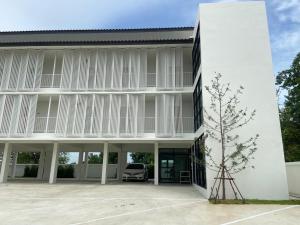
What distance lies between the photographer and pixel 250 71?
12.1 m

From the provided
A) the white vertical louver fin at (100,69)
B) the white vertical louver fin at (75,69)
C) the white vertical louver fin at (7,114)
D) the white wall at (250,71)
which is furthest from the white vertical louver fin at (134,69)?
the white vertical louver fin at (7,114)

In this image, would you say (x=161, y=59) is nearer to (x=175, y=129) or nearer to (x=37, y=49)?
(x=175, y=129)

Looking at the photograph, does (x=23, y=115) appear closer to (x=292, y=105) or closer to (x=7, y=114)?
(x=7, y=114)

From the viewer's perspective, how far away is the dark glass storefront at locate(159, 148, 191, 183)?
19438mm

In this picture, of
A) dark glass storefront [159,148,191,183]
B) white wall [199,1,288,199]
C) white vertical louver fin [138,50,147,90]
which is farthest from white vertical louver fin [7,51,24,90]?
white wall [199,1,288,199]

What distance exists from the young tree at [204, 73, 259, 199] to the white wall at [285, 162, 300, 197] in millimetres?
3349

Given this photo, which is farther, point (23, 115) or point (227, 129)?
point (23, 115)

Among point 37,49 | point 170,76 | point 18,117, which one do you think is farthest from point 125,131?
point 37,49

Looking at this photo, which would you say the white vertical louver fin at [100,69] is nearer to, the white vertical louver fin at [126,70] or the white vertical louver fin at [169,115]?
the white vertical louver fin at [126,70]

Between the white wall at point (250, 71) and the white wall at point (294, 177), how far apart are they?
92.6 inches

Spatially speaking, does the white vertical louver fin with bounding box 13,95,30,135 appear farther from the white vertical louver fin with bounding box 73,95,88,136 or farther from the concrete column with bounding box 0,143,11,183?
the white vertical louver fin with bounding box 73,95,88,136

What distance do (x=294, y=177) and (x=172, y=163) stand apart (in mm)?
8744

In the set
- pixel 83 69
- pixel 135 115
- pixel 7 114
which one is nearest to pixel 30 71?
pixel 7 114

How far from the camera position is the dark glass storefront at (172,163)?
19.4 m
